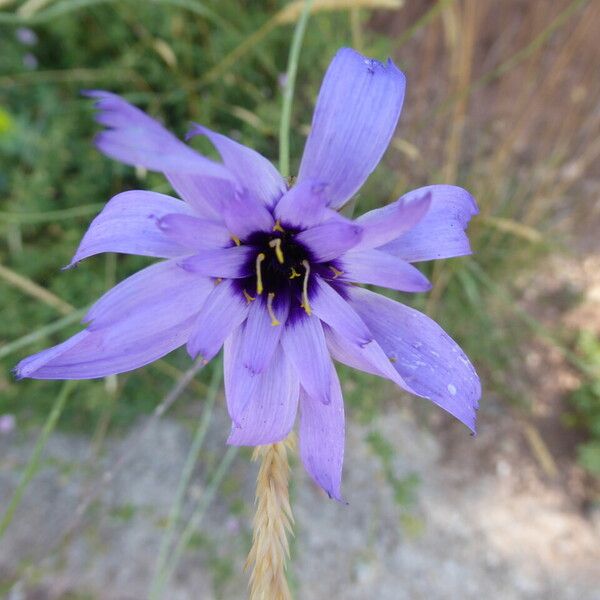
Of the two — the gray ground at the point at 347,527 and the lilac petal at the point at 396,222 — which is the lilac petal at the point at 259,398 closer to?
the lilac petal at the point at 396,222

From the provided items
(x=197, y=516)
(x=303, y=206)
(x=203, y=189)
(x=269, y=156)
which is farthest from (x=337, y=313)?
(x=269, y=156)

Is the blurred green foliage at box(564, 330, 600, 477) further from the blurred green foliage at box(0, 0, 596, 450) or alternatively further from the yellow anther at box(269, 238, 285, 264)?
the yellow anther at box(269, 238, 285, 264)

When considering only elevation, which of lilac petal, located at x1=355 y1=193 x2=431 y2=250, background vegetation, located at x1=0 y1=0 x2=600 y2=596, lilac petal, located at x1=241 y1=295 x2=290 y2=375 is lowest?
background vegetation, located at x1=0 y1=0 x2=600 y2=596

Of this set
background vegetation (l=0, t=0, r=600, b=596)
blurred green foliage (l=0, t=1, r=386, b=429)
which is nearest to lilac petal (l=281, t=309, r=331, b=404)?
background vegetation (l=0, t=0, r=600, b=596)

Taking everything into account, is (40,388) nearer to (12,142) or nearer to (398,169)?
(12,142)

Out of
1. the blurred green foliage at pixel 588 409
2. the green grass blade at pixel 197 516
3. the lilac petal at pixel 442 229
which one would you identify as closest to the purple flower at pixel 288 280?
the lilac petal at pixel 442 229

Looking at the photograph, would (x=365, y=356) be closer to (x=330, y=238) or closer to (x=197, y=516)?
(x=330, y=238)
